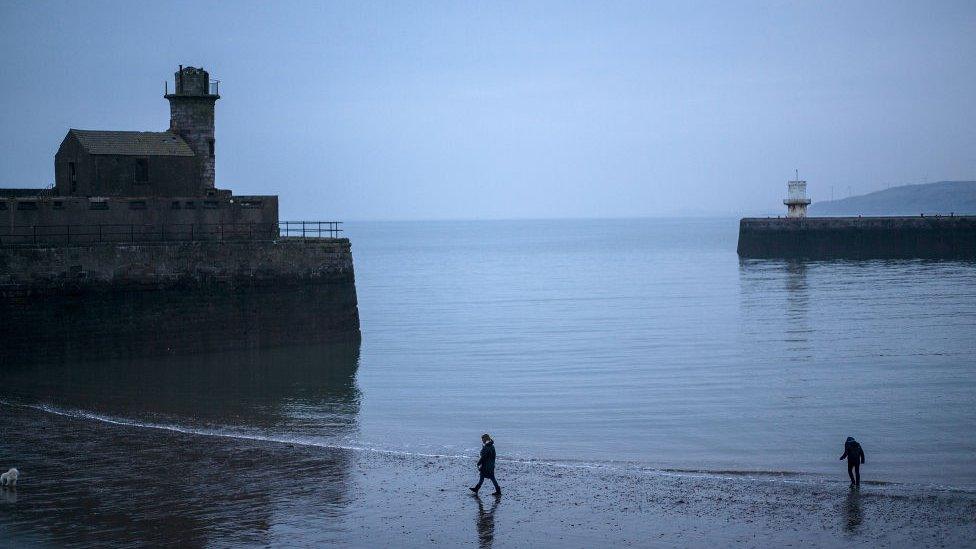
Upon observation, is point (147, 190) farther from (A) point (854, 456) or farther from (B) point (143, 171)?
(A) point (854, 456)

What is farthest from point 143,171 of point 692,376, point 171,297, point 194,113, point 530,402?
point 692,376

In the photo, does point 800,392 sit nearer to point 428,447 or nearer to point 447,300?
point 428,447

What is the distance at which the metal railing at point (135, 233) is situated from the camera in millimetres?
28312

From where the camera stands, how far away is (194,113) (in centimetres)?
3522

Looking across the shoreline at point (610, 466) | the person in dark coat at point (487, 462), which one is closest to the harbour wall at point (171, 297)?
the shoreline at point (610, 466)

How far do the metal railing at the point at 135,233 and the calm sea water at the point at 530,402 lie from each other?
12.7 ft

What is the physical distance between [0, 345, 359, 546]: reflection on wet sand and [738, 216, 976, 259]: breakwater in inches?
2307

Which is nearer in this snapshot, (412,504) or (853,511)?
(853,511)

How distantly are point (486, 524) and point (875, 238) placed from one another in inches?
2823

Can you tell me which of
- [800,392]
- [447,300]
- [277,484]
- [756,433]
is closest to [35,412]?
[277,484]

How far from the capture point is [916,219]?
79000 mm

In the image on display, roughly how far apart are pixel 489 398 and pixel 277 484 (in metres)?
9.81

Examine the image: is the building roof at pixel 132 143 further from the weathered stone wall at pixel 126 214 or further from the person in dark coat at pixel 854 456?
the person in dark coat at pixel 854 456

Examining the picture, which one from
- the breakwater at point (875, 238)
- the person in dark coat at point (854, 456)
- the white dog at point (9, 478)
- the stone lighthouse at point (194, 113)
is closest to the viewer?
the white dog at point (9, 478)
